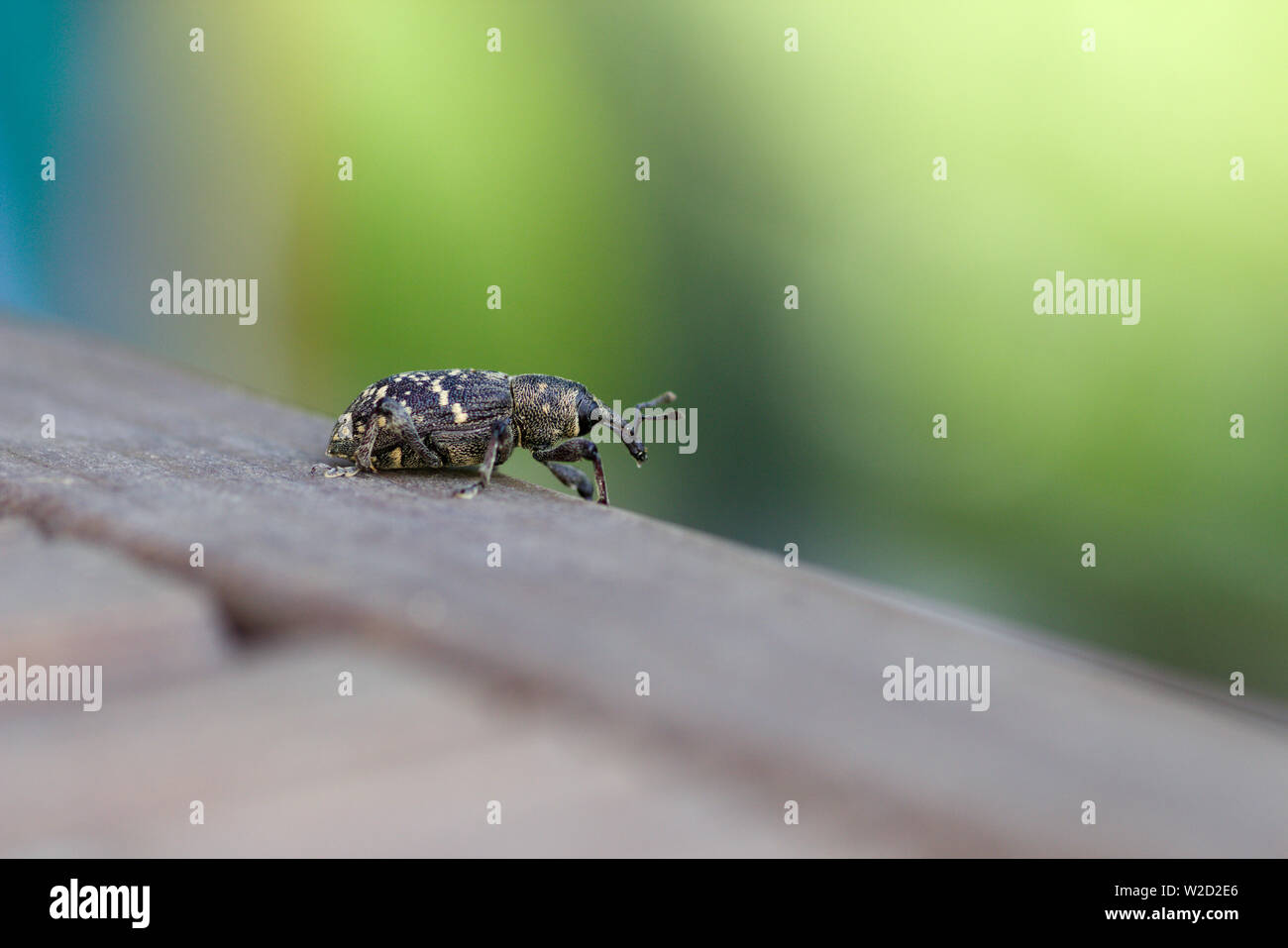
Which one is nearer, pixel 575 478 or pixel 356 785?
pixel 356 785

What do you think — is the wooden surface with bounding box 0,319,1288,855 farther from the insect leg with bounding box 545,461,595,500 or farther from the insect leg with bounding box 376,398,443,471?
the insect leg with bounding box 545,461,595,500

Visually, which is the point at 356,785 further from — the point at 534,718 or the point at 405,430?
the point at 405,430

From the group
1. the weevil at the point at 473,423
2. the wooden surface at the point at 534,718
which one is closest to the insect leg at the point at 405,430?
Result: the weevil at the point at 473,423

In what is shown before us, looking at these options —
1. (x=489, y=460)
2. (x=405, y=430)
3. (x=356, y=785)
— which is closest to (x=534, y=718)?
(x=356, y=785)

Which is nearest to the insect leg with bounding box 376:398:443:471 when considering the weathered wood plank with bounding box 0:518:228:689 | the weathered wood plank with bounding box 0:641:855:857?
the weathered wood plank with bounding box 0:518:228:689

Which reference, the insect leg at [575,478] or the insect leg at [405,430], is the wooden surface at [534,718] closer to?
the insect leg at [405,430]

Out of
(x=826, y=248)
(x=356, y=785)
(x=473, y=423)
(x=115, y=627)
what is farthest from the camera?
(x=826, y=248)
